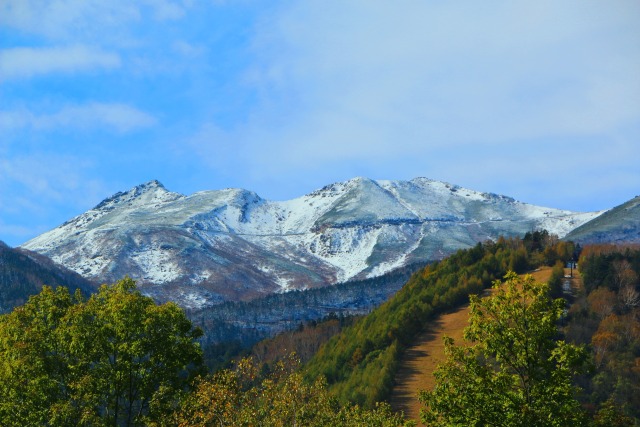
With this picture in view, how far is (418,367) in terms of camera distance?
176 metres

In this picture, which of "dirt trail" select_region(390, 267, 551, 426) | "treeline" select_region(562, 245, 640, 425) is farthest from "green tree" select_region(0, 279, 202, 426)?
"dirt trail" select_region(390, 267, 551, 426)

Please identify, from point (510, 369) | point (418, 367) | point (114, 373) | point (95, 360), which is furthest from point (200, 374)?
point (418, 367)

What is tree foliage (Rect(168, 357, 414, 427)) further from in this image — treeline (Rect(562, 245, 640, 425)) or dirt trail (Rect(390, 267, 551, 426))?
dirt trail (Rect(390, 267, 551, 426))

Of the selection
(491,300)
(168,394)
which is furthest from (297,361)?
(491,300)

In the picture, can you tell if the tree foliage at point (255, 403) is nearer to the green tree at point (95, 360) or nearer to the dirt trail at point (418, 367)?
the green tree at point (95, 360)

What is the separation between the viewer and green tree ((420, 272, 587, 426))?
3375cm

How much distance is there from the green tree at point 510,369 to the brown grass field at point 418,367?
110 meters

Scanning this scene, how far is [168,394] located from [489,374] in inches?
878

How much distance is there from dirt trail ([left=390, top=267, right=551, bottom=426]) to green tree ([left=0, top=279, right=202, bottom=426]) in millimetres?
101092

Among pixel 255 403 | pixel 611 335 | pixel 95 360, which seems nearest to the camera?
pixel 255 403

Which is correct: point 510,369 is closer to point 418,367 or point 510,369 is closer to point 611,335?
point 418,367

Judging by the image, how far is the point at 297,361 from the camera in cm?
4369

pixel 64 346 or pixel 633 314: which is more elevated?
pixel 64 346

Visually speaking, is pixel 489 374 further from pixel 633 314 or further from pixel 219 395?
pixel 633 314
